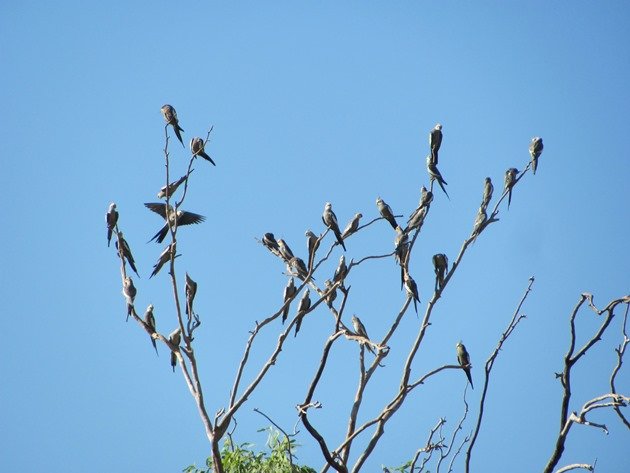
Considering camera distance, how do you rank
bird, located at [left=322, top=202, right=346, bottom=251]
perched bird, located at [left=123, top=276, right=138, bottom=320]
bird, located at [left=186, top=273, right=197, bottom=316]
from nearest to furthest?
1. bird, located at [left=186, top=273, right=197, bottom=316]
2. perched bird, located at [left=123, top=276, right=138, bottom=320]
3. bird, located at [left=322, top=202, right=346, bottom=251]

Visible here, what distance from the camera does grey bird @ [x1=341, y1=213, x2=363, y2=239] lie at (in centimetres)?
909

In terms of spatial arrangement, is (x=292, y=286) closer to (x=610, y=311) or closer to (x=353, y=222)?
(x=353, y=222)

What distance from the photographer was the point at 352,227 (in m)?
9.20

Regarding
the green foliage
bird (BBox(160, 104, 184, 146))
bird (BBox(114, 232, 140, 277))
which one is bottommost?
the green foliage

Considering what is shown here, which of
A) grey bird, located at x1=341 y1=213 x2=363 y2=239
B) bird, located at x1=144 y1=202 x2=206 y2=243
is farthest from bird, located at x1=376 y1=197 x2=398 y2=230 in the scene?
bird, located at x1=144 y1=202 x2=206 y2=243

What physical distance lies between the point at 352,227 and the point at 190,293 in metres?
2.11

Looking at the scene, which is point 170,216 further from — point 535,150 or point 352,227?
point 535,150

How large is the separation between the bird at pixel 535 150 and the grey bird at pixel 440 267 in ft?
4.42

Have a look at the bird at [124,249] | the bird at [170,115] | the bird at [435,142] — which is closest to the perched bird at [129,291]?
the bird at [124,249]

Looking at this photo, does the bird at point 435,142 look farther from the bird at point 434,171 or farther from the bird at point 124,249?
the bird at point 124,249

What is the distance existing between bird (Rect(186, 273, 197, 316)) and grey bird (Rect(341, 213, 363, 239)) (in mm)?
1825

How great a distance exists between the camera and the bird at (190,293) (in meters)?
7.38

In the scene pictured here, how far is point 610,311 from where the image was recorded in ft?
20.6

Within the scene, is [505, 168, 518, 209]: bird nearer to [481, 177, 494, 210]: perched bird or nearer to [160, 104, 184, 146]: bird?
[481, 177, 494, 210]: perched bird
